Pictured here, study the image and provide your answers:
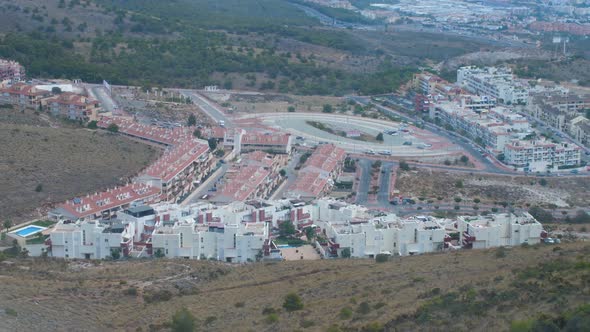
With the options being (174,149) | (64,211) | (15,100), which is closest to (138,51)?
(15,100)

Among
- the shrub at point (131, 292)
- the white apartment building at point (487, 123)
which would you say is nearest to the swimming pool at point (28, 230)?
the shrub at point (131, 292)

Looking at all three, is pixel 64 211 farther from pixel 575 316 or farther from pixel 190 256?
pixel 575 316

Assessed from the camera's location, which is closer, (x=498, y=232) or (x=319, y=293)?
(x=319, y=293)

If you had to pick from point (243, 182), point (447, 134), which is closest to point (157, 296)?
point (243, 182)

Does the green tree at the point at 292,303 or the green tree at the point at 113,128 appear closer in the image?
the green tree at the point at 292,303

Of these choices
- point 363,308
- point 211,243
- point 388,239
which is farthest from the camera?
point 388,239

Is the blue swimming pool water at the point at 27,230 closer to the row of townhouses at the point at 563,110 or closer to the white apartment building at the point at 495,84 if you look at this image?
the row of townhouses at the point at 563,110

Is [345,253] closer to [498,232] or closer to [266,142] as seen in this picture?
[498,232]
